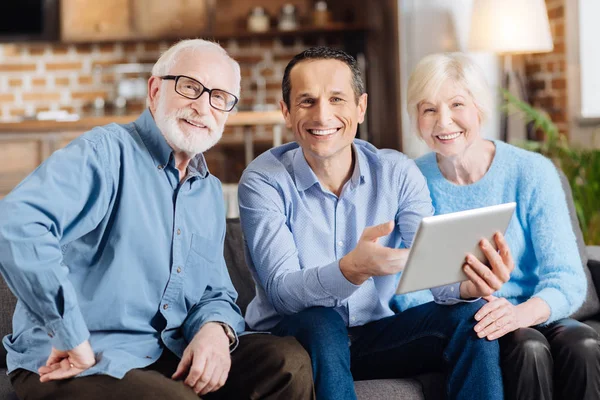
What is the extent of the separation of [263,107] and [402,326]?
3.86 metres

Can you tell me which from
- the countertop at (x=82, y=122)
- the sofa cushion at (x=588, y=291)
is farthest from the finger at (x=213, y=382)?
the countertop at (x=82, y=122)

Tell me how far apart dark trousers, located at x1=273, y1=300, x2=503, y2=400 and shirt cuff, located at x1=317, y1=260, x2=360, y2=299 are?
0.21ft

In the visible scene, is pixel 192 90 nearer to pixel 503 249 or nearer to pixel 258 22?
pixel 503 249

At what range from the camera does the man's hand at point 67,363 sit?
1.64m

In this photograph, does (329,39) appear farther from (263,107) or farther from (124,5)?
(124,5)

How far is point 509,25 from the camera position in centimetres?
405

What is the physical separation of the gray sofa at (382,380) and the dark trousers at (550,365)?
20cm

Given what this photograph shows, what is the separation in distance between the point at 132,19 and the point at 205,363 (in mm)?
4341

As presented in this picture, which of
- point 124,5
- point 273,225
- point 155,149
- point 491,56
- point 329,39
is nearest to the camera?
point 155,149

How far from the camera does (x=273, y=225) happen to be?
6.64 feet

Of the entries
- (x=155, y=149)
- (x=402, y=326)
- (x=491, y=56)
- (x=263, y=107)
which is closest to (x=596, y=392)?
(x=402, y=326)

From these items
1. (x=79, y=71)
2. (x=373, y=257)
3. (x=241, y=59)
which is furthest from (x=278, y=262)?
(x=79, y=71)

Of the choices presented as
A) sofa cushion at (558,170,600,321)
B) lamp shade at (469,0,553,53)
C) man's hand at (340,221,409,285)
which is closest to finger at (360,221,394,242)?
man's hand at (340,221,409,285)

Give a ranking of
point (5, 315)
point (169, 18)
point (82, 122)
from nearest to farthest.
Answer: point (5, 315) < point (82, 122) < point (169, 18)
